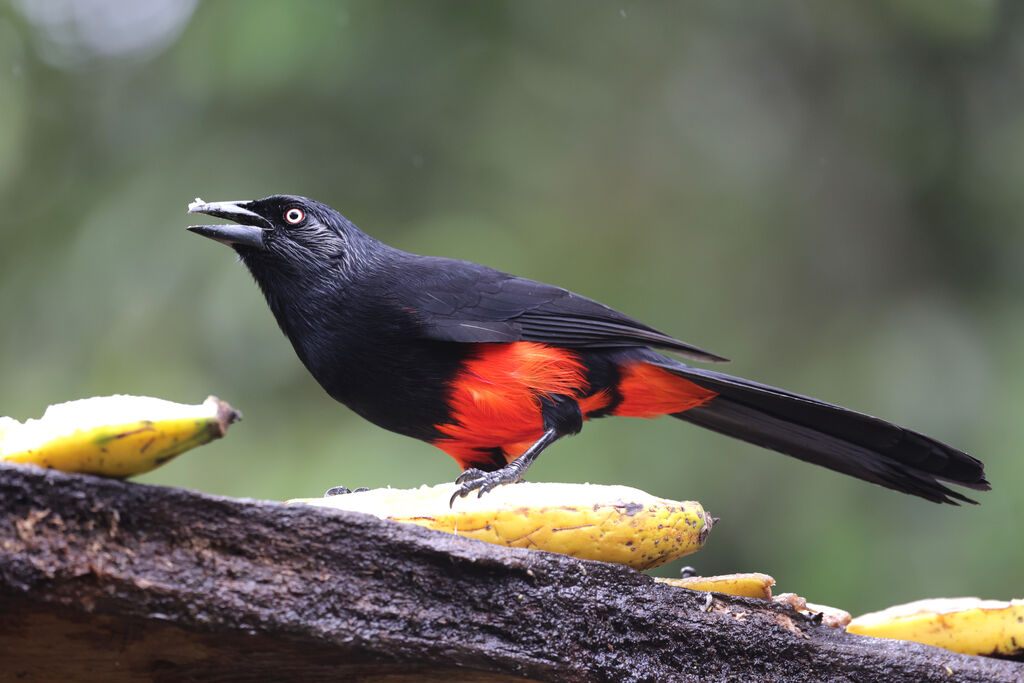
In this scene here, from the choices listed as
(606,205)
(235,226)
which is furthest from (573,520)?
(606,205)

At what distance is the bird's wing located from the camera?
321 cm

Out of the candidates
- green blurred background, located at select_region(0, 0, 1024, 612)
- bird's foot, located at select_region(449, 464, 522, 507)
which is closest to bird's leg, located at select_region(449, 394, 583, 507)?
bird's foot, located at select_region(449, 464, 522, 507)

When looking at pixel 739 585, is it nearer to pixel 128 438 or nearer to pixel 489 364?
pixel 489 364

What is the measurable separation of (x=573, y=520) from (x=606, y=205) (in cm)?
452

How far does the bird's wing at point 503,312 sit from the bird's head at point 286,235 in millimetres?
245

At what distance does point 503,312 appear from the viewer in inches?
134

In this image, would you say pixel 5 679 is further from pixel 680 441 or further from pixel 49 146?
pixel 49 146

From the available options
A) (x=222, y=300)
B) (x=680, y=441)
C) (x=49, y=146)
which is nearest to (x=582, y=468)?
(x=680, y=441)

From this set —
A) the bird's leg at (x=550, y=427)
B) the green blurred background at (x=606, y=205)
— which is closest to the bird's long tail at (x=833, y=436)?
the bird's leg at (x=550, y=427)

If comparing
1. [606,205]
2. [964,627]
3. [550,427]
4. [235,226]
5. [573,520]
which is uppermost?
[606,205]

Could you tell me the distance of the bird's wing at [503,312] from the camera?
3.21 meters

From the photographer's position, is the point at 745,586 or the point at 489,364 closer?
the point at 745,586

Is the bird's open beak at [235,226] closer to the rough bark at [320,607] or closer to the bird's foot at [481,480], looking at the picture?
the bird's foot at [481,480]

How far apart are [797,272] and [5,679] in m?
5.41
